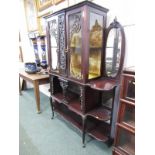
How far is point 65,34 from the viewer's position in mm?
1618

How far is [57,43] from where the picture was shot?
179 cm

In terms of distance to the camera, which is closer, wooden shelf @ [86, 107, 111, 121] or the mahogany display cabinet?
the mahogany display cabinet

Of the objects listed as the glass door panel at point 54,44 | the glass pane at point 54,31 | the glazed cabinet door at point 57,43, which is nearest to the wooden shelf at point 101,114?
the glazed cabinet door at point 57,43

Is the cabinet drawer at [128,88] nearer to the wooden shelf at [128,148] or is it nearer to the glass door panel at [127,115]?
the glass door panel at [127,115]

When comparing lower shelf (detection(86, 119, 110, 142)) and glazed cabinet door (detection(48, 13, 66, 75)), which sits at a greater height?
glazed cabinet door (detection(48, 13, 66, 75))

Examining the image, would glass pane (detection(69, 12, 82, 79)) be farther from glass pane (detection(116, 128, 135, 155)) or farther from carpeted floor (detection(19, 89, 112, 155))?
carpeted floor (detection(19, 89, 112, 155))

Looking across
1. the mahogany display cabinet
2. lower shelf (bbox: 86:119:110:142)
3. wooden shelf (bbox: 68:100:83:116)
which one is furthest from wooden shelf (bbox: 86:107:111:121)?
lower shelf (bbox: 86:119:110:142)

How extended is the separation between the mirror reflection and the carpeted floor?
3.20ft

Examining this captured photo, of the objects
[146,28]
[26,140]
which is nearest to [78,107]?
[26,140]

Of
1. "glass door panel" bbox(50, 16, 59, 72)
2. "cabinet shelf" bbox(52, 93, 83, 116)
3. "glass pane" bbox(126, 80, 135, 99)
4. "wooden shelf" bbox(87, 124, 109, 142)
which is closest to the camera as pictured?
"glass pane" bbox(126, 80, 135, 99)

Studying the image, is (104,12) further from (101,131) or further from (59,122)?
(59,122)

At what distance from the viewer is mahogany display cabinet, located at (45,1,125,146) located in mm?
1395

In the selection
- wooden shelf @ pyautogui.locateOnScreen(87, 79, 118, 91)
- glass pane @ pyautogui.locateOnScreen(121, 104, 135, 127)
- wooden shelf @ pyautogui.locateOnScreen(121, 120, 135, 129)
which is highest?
wooden shelf @ pyautogui.locateOnScreen(87, 79, 118, 91)

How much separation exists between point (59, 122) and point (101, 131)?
31.9 inches
